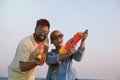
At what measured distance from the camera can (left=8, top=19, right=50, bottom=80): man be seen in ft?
13.7

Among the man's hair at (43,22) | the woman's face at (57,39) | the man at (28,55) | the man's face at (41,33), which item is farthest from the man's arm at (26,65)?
the woman's face at (57,39)

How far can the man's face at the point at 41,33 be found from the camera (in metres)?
4.35

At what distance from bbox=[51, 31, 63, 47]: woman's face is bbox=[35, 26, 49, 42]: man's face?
353 millimetres

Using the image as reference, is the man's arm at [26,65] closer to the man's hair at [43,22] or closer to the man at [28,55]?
the man at [28,55]

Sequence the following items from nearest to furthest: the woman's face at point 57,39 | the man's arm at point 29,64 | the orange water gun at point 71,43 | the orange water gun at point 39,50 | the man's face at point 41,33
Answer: the man's arm at point 29,64, the orange water gun at point 39,50, the man's face at point 41,33, the orange water gun at point 71,43, the woman's face at point 57,39

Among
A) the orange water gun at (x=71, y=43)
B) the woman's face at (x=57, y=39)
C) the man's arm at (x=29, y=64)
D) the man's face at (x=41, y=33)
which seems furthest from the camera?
the woman's face at (x=57, y=39)

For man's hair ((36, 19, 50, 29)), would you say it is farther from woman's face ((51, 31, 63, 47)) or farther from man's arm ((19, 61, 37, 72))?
man's arm ((19, 61, 37, 72))

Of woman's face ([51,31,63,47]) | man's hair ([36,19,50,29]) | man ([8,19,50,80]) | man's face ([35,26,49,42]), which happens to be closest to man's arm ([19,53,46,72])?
man ([8,19,50,80])

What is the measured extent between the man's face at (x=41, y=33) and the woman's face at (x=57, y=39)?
353 mm

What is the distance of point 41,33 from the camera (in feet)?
14.3

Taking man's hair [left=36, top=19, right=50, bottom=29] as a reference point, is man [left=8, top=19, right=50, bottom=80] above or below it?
below

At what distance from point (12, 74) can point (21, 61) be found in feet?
0.93

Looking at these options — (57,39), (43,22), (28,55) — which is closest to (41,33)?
(43,22)

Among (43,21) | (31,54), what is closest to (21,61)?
(31,54)
